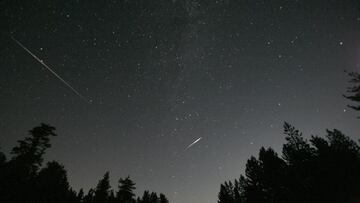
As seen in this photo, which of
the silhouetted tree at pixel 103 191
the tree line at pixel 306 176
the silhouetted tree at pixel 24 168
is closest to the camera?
the silhouetted tree at pixel 24 168

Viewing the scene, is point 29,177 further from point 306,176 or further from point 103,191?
point 306,176

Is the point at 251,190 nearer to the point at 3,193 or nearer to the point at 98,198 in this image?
the point at 98,198

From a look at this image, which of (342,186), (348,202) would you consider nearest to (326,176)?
(342,186)

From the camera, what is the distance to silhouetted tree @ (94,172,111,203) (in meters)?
43.2

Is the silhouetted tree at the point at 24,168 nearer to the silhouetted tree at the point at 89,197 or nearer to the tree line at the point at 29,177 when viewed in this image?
the tree line at the point at 29,177

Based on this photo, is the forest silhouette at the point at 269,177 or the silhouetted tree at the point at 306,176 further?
the silhouetted tree at the point at 306,176

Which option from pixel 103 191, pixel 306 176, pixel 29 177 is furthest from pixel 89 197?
pixel 306 176

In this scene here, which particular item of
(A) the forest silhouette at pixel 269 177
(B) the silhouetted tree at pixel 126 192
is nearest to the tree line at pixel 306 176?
(A) the forest silhouette at pixel 269 177

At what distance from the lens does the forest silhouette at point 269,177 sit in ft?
72.0

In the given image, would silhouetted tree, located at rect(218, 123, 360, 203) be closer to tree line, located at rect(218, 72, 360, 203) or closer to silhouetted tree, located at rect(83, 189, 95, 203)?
tree line, located at rect(218, 72, 360, 203)

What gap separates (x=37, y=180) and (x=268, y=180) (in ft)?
106

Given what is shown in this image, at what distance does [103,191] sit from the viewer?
45594mm

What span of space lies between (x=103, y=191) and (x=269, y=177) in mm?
32578

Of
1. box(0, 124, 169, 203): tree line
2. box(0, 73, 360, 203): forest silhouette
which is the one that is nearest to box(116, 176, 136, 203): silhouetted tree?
box(0, 73, 360, 203): forest silhouette
